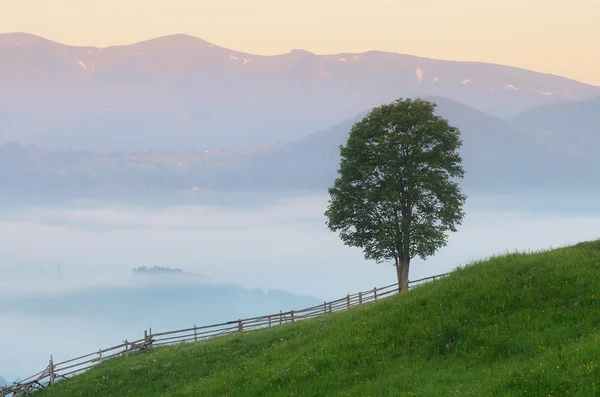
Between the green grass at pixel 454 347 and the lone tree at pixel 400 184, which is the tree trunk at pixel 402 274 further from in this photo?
the green grass at pixel 454 347

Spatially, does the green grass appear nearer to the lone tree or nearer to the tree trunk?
the tree trunk

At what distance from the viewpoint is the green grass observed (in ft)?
71.6

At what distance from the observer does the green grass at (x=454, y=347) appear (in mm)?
21812

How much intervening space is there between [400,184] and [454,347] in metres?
26.3

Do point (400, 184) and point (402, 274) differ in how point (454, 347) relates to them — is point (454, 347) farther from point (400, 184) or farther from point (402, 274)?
point (400, 184)

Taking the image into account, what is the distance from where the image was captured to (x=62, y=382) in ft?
146

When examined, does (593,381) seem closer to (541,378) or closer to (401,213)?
(541,378)

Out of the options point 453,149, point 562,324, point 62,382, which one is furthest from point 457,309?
point 62,382

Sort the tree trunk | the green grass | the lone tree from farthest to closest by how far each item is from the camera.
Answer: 1. the lone tree
2. the tree trunk
3. the green grass

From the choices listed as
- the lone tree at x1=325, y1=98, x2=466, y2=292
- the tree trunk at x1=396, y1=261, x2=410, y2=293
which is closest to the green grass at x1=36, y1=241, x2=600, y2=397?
the tree trunk at x1=396, y1=261, x2=410, y2=293

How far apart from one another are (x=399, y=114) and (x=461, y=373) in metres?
32.0

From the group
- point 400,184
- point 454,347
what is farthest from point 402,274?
point 454,347

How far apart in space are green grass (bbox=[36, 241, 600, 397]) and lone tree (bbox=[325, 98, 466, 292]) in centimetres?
1575

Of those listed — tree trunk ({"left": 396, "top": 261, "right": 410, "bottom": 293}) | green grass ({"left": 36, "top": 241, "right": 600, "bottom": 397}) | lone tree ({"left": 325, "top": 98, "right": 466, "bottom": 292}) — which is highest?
lone tree ({"left": 325, "top": 98, "right": 466, "bottom": 292})
